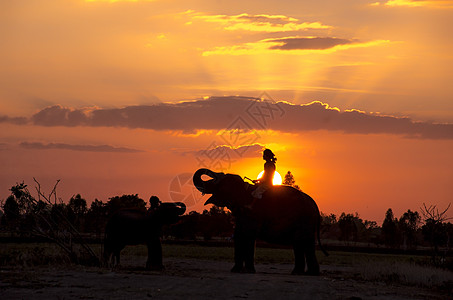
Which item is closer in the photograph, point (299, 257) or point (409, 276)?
point (299, 257)

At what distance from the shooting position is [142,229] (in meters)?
24.0

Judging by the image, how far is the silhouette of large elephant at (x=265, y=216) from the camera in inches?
938

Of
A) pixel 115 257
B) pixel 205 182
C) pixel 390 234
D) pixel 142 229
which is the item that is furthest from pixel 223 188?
pixel 390 234

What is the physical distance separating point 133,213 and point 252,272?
5.15 meters

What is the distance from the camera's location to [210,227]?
11412cm

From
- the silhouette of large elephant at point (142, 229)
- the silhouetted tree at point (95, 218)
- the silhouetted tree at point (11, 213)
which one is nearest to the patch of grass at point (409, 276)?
the silhouette of large elephant at point (142, 229)

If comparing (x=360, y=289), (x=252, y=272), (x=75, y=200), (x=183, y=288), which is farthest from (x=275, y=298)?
(x=75, y=200)

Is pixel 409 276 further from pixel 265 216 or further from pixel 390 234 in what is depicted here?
pixel 390 234

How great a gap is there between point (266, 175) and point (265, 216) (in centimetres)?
159

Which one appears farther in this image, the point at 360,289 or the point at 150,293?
the point at 360,289

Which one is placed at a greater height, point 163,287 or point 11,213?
point 11,213

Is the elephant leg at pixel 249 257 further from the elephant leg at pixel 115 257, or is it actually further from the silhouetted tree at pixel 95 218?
the silhouetted tree at pixel 95 218

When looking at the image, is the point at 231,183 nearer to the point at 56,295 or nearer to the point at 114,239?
the point at 114,239

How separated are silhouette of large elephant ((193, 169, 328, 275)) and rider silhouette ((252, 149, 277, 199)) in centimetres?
24
